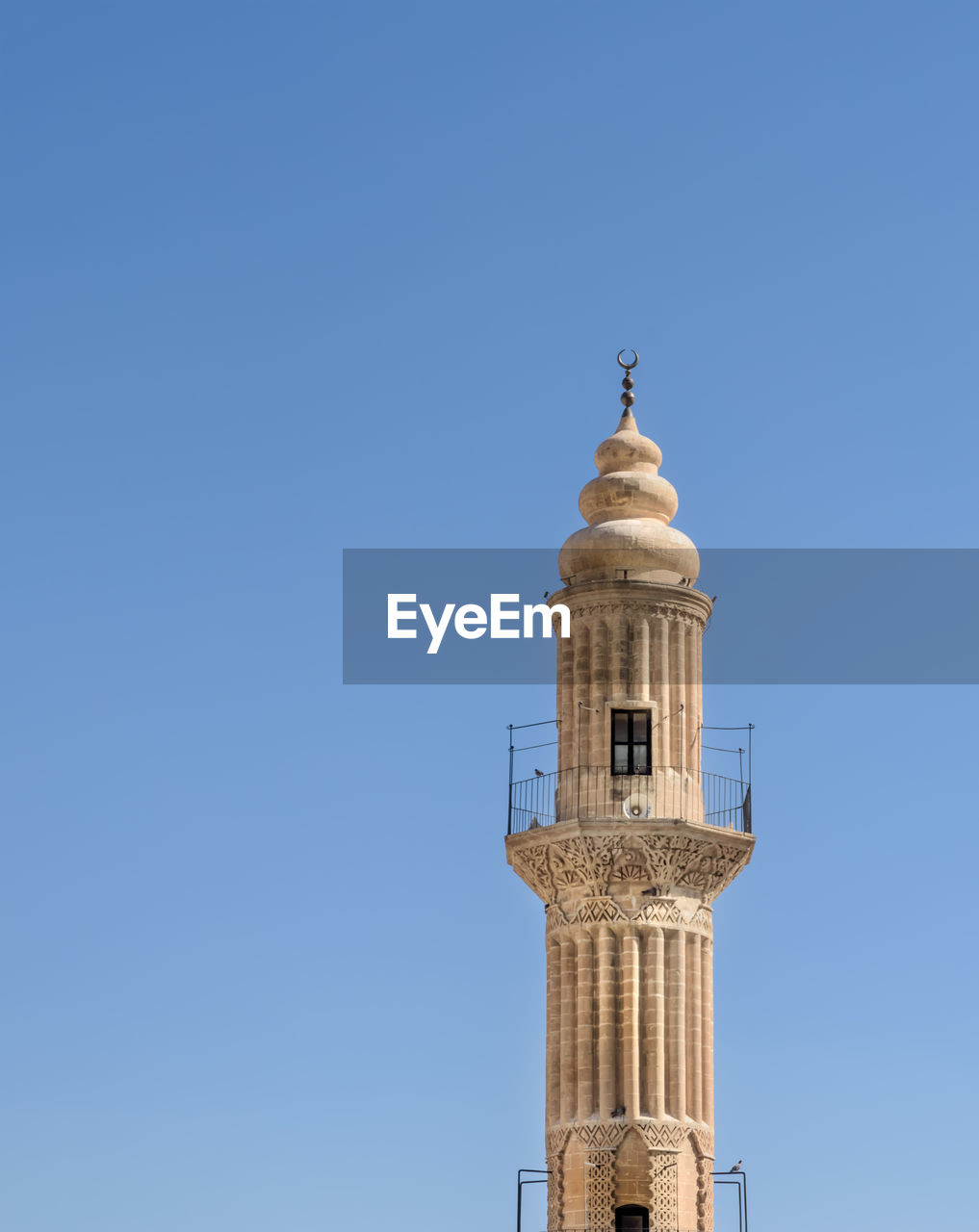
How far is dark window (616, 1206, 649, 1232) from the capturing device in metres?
46.8

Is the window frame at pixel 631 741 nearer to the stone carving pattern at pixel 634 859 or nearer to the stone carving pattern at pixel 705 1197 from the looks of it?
the stone carving pattern at pixel 634 859

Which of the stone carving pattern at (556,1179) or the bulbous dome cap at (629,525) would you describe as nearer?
the stone carving pattern at (556,1179)

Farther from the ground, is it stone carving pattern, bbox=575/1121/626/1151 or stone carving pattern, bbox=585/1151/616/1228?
stone carving pattern, bbox=575/1121/626/1151

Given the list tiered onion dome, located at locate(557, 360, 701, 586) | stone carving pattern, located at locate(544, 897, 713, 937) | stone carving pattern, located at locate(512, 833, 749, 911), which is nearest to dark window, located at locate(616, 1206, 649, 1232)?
stone carving pattern, located at locate(544, 897, 713, 937)

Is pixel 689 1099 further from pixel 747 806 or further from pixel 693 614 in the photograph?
pixel 693 614

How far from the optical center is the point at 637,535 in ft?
168

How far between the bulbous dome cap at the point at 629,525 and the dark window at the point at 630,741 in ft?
9.27

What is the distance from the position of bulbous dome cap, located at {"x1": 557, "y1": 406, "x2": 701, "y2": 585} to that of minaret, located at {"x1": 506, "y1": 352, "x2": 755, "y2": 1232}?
4 cm

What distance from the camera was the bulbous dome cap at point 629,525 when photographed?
5103 cm

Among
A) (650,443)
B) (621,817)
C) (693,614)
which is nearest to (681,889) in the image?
(621,817)

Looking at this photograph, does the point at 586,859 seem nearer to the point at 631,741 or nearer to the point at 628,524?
the point at 631,741

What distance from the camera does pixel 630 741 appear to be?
5022cm

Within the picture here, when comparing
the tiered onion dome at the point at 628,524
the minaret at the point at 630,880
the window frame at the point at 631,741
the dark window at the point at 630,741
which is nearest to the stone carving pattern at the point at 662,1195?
the minaret at the point at 630,880

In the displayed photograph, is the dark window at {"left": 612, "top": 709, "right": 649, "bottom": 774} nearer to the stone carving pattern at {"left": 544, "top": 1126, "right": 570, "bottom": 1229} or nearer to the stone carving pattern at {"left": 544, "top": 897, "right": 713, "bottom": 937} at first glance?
the stone carving pattern at {"left": 544, "top": 897, "right": 713, "bottom": 937}
